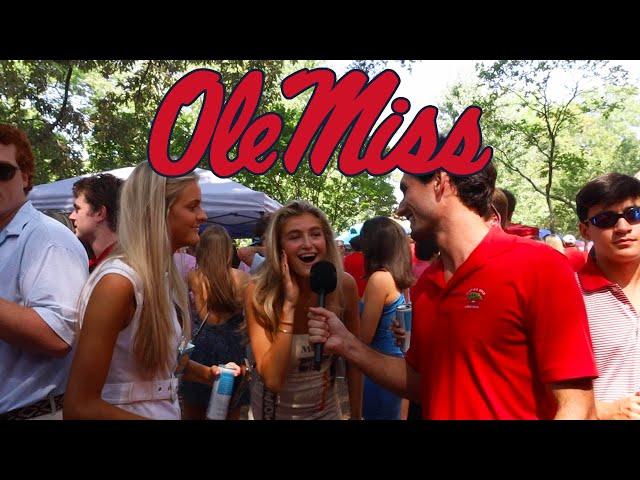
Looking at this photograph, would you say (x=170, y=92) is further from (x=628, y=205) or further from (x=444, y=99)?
(x=444, y=99)

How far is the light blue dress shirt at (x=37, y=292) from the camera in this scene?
2.42 meters

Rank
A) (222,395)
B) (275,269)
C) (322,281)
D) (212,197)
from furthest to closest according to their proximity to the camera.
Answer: (212,197) < (275,269) < (322,281) < (222,395)

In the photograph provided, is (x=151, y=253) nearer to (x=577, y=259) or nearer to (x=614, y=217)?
(x=614, y=217)

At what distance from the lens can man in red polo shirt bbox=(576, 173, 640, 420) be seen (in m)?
2.73

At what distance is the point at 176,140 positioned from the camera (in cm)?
1961

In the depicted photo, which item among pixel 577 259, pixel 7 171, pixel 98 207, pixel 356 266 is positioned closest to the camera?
pixel 7 171

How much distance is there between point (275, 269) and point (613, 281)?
6.02 ft

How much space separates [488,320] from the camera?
2.11m

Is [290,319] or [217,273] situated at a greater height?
[217,273]

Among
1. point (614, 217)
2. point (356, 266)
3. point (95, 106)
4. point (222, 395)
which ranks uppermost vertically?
point (95, 106)

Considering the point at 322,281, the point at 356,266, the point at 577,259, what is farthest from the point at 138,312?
the point at 356,266
